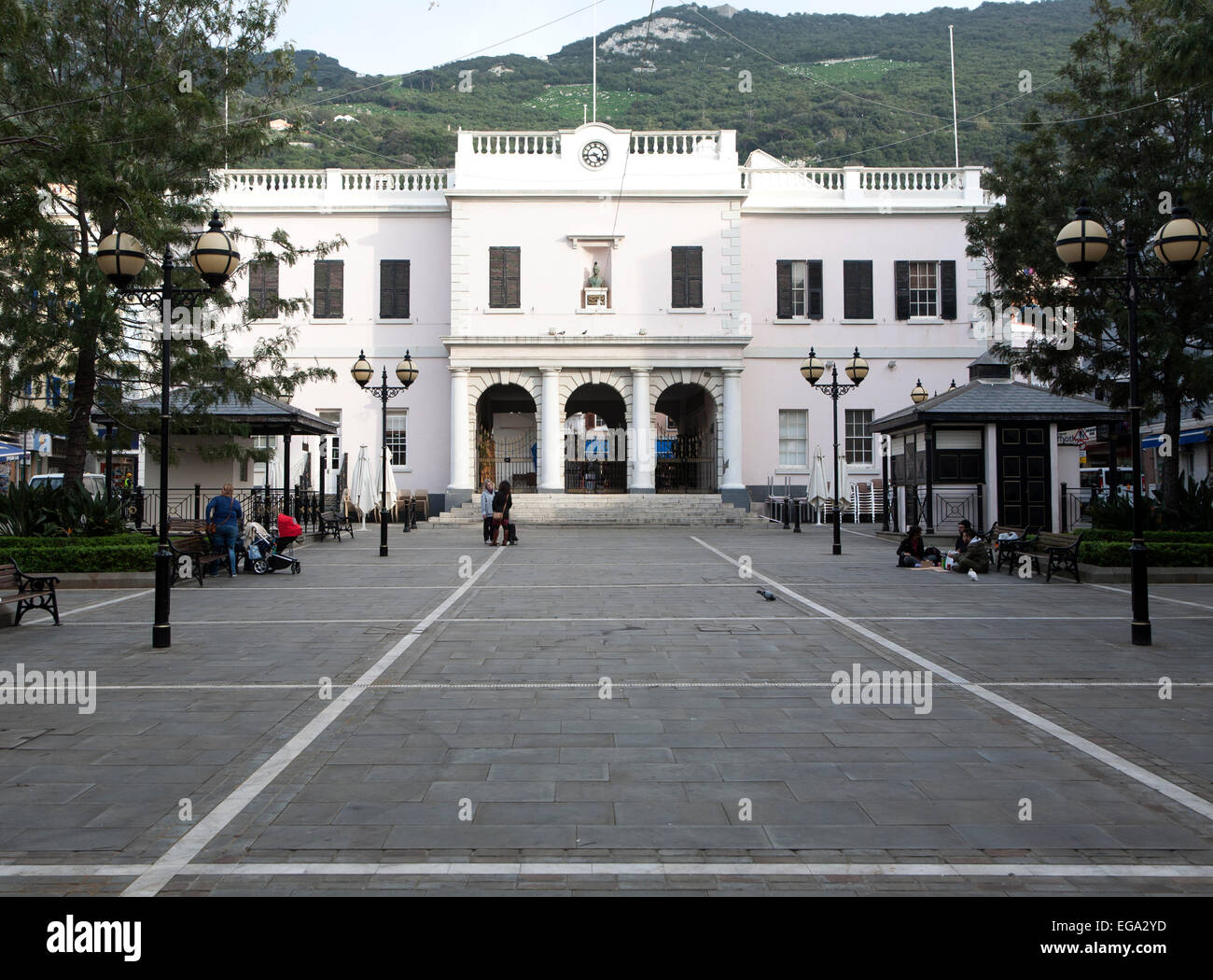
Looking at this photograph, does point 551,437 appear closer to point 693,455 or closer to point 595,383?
point 595,383

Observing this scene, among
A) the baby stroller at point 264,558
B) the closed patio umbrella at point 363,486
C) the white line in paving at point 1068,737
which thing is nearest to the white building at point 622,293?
the closed patio umbrella at point 363,486

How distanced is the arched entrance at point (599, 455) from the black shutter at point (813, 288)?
812 cm

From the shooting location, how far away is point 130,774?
221 inches

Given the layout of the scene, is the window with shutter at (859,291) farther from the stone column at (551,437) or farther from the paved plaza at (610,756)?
the paved plaza at (610,756)

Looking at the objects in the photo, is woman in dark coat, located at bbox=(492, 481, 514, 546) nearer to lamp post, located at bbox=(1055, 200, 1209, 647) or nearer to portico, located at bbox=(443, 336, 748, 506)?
portico, located at bbox=(443, 336, 748, 506)

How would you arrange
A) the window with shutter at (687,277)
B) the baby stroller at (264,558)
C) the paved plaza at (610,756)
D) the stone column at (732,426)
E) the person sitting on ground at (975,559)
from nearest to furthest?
the paved plaza at (610,756) < the person sitting on ground at (975,559) < the baby stroller at (264,558) < the stone column at (732,426) < the window with shutter at (687,277)

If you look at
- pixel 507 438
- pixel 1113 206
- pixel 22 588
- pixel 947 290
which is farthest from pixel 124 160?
pixel 947 290

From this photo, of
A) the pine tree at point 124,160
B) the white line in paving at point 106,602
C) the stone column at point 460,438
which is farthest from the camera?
the stone column at point 460,438

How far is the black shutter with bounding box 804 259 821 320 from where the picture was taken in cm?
3816

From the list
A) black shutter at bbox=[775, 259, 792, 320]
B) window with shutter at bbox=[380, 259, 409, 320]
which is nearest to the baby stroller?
window with shutter at bbox=[380, 259, 409, 320]

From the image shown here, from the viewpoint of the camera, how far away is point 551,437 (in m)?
35.7

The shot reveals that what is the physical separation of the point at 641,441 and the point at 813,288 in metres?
9.41

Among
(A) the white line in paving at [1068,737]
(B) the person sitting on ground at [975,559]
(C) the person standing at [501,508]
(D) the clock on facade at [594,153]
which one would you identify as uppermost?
(D) the clock on facade at [594,153]

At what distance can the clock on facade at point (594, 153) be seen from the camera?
36656mm
